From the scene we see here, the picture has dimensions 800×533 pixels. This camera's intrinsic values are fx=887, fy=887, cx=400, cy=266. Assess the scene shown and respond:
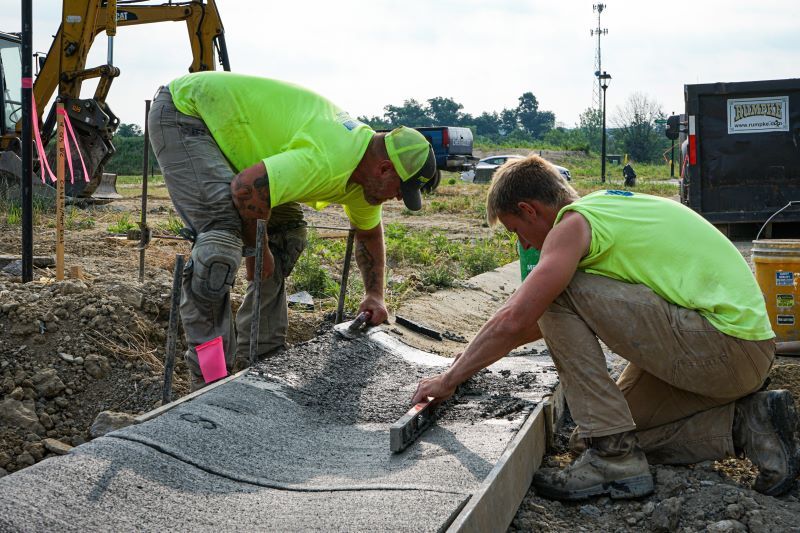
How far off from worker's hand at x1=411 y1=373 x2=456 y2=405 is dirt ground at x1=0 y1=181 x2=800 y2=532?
461mm

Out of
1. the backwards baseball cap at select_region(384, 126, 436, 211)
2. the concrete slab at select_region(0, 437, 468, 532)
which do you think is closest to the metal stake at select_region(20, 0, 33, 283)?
the backwards baseball cap at select_region(384, 126, 436, 211)

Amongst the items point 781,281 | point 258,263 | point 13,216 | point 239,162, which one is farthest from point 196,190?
point 13,216

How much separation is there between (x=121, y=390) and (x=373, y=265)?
1461mm

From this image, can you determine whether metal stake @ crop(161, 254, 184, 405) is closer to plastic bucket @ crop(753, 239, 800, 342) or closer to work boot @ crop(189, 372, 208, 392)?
work boot @ crop(189, 372, 208, 392)

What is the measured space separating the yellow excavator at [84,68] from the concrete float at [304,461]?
8807mm

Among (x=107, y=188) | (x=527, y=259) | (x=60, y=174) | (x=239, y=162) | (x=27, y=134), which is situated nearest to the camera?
(x=239, y=162)

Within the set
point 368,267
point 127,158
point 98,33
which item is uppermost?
point 127,158

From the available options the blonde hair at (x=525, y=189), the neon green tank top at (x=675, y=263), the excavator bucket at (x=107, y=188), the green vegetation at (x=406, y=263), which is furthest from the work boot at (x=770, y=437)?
the excavator bucket at (x=107, y=188)

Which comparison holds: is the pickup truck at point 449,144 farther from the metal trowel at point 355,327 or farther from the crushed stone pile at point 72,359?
the metal trowel at point 355,327

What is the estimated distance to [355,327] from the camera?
4691 mm

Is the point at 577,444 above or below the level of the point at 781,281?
below

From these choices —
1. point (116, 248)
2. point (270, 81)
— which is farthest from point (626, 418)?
point (116, 248)

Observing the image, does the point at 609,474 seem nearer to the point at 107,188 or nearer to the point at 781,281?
the point at 781,281

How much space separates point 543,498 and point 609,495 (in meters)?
0.23
